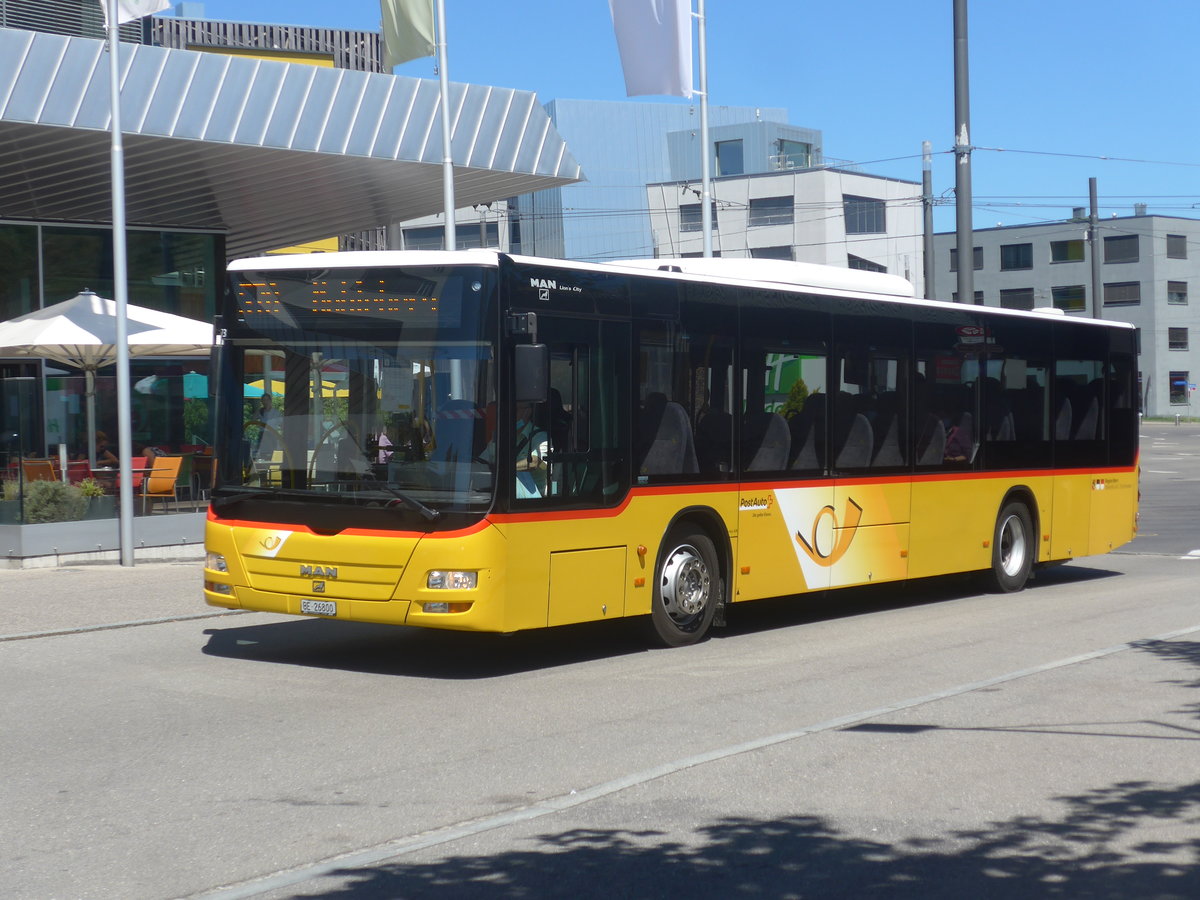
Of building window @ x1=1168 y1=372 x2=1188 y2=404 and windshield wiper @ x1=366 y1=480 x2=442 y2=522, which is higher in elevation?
building window @ x1=1168 y1=372 x2=1188 y2=404

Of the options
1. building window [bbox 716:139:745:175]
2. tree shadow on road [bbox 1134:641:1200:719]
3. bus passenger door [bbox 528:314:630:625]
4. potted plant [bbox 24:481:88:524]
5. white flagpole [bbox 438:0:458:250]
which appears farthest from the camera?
building window [bbox 716:139:745:175]

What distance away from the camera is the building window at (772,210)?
253ft

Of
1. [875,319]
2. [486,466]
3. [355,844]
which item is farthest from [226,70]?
[355,844]

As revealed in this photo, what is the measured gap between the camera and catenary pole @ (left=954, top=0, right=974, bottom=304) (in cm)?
1962

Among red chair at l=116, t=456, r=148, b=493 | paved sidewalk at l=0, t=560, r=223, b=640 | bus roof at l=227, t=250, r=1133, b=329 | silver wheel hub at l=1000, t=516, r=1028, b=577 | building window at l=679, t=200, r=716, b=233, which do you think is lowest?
paved sidewalk at l=0, t=560, r=223, b=640

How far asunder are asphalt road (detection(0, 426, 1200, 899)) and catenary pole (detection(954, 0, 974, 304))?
810 centimetres

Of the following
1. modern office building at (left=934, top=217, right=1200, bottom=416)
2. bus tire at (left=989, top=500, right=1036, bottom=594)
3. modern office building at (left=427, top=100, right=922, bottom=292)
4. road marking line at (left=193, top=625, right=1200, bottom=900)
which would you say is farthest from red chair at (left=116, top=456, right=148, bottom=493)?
modern office building at (left=934, top=217, right=1200, bottom=416)

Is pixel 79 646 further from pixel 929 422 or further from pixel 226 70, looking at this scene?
pixel 226 70

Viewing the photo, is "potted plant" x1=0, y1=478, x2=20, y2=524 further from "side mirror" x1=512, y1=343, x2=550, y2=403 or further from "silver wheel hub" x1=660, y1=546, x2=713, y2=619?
"side mirror" x1=512, y1=343, x2=550, y2=403

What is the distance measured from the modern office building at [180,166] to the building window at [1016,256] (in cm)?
7060

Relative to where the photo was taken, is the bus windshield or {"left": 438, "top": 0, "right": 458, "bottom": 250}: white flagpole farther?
{"left": 438, "top": 0, "right": 458, "bottom": 250}: white flagpole

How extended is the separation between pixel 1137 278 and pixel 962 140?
74.8 metres

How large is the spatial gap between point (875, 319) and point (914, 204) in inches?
2717

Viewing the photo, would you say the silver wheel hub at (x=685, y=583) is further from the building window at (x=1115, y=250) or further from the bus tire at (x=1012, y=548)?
the building window at (x=1115, y=250)
